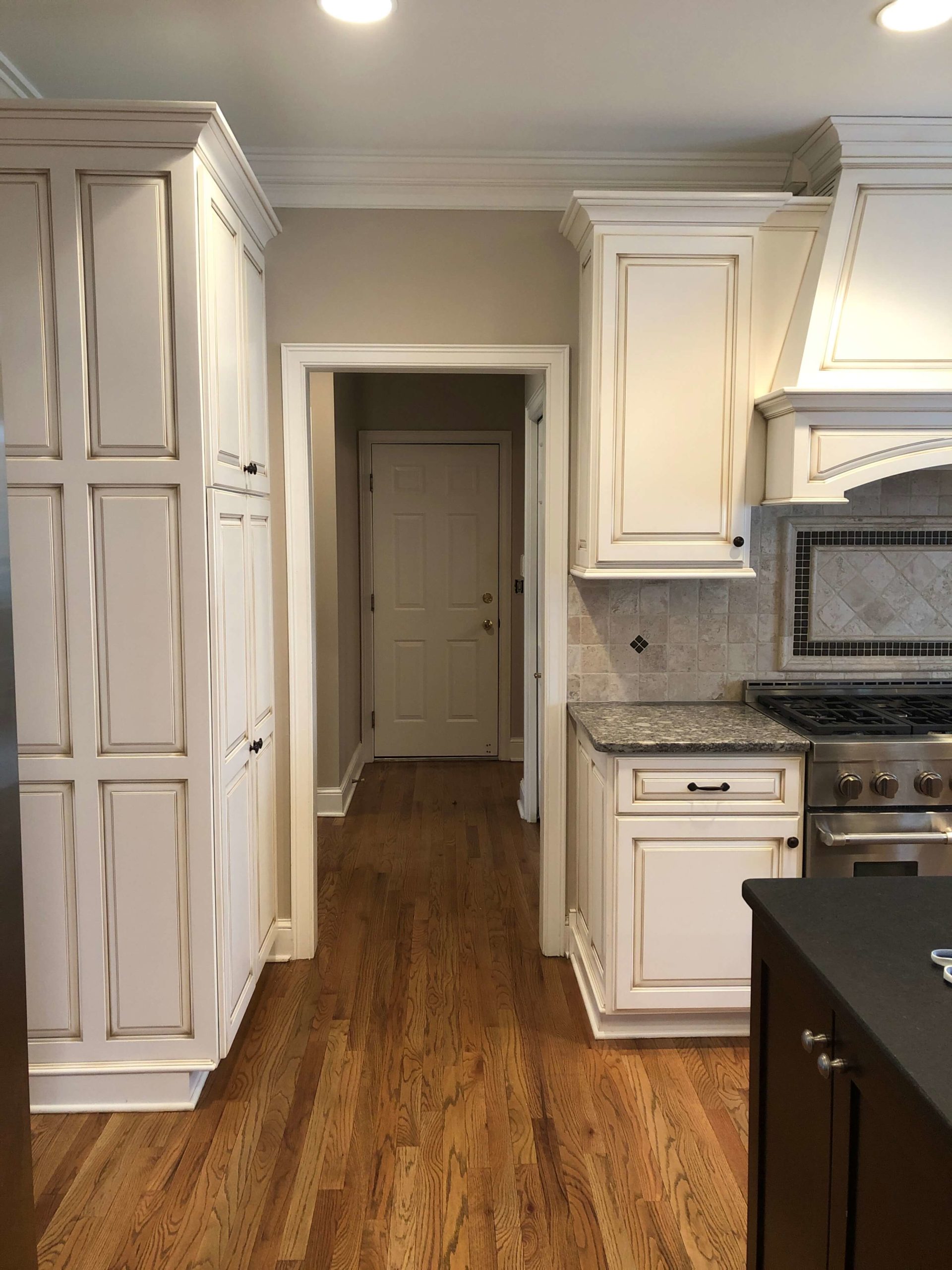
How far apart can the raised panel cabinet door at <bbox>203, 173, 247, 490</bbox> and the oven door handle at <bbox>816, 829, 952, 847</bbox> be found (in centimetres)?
196

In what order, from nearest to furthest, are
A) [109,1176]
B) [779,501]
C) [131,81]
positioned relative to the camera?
[109,1176], [131,81], [779,501]

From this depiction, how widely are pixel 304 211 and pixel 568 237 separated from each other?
861 millimetres

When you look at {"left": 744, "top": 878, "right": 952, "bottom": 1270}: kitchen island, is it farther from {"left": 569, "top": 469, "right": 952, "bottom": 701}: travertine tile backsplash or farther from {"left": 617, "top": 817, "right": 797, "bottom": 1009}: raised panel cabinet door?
{"left": 569, "top": 469, "right": 952, "bottom": 701}: travertine tile backsplash

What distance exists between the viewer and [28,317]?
2234 millimetres

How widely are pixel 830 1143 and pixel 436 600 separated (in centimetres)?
484

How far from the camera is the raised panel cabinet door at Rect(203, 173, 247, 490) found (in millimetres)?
2359

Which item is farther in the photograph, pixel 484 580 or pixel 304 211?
pixel 484 580

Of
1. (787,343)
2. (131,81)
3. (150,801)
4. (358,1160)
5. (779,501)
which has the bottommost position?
(358,1160)

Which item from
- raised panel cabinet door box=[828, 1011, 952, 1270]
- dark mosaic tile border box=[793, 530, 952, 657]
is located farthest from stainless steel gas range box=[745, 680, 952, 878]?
raised panel cabinet door box=[828, 1011, 952, 1270]

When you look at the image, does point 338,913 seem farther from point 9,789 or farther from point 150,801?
point 9,789

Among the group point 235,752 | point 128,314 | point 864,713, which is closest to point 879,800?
point 864,713

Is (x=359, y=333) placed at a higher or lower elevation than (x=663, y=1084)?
higher

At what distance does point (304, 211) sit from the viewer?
311 centimetres

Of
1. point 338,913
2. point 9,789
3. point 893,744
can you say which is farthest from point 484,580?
point 9,789
